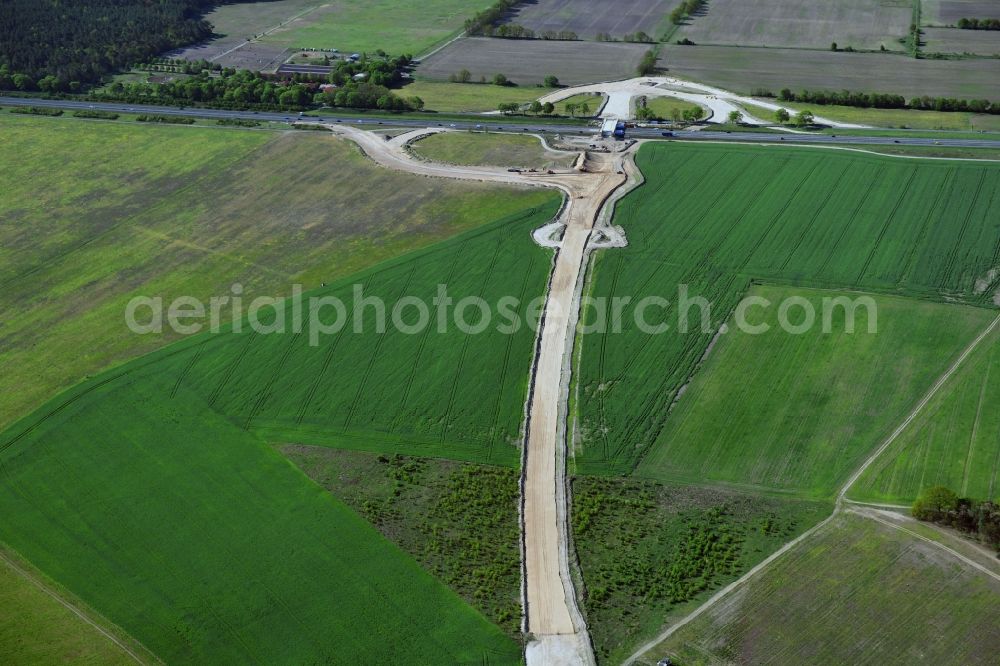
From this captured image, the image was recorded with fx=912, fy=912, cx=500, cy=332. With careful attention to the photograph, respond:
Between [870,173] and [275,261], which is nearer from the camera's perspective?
[275,261]

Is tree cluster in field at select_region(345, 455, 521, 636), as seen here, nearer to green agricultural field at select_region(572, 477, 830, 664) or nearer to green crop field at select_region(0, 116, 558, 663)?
green crop field at select_region(0, 116, 558, 663)

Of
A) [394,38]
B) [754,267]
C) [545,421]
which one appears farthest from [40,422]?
[394,38]

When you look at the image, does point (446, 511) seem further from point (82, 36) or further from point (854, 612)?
point (82, 36)

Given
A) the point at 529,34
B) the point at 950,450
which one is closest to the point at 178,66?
the point at 529,34

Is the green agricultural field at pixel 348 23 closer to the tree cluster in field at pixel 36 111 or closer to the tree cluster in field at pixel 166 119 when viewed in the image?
the tree cluster in field at pixel 166 119

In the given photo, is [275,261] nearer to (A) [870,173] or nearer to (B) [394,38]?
(A) [870,173]
